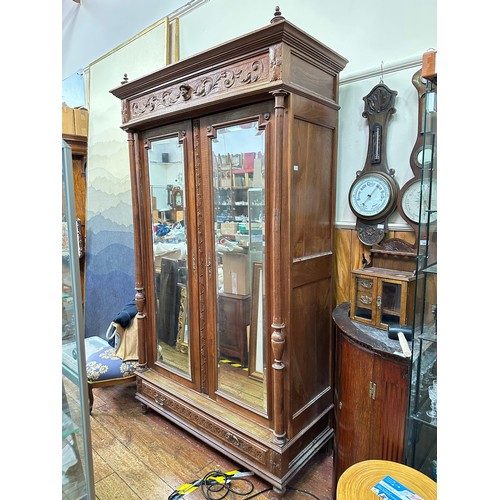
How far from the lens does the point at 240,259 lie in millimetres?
1971

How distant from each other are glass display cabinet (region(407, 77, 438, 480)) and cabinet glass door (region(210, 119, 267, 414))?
0.78 m

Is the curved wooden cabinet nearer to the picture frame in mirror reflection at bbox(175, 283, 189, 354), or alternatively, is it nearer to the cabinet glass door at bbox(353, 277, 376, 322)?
the cabinet glass door at bbox(353, 277, 376, 322)

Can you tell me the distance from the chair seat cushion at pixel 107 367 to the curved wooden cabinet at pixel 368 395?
5.00 ft

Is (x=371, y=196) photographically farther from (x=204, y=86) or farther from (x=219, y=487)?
(x=219, y=487)

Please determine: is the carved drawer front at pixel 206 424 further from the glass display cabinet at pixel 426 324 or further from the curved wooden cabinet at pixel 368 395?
the glass display cabinet at pixel 426 324

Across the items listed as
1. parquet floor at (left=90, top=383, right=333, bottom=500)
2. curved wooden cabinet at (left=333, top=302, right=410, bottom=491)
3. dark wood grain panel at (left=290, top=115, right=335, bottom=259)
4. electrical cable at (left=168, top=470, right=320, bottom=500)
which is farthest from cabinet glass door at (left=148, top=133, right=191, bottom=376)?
curved wooden cabinet at (left=333, top=302, right=410, bottom=491)

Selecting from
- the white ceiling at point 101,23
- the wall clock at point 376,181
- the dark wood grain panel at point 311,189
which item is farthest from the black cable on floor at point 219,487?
the white ceiling at point 101,23

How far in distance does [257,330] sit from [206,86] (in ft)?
4.31

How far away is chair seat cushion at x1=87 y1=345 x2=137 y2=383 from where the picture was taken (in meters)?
2.42

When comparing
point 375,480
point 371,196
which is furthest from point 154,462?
point 371,196

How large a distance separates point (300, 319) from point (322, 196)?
0.66 m
